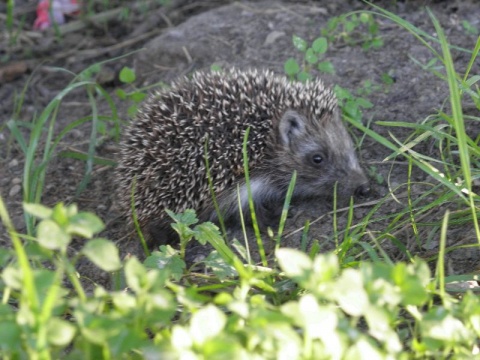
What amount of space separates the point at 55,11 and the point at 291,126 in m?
4.20

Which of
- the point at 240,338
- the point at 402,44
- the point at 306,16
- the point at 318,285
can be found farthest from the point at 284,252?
the point at 306,16

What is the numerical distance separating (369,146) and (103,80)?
2947mm

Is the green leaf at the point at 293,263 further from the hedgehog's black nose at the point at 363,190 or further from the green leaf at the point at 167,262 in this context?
the hedgehog's black nose at the point at 363,190

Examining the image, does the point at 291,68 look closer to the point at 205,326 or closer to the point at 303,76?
the point at 303,76

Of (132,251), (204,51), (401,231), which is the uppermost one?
(204,51)

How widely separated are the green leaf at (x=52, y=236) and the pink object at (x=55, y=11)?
597 centimetres

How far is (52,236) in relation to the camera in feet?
8.80

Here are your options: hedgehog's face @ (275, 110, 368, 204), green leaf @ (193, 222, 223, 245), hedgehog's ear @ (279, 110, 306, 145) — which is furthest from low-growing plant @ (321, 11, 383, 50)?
green leaf @ (193, 222, 223, 245)

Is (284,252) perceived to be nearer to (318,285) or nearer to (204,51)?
(318,285)

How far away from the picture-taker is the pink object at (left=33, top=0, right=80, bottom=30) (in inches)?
324

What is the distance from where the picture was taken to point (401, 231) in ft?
14.6

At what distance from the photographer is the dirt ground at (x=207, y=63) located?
525 cm

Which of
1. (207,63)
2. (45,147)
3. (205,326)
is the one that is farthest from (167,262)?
(207,63)

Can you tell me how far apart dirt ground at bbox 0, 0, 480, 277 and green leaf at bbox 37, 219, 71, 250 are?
2250 millimetres
